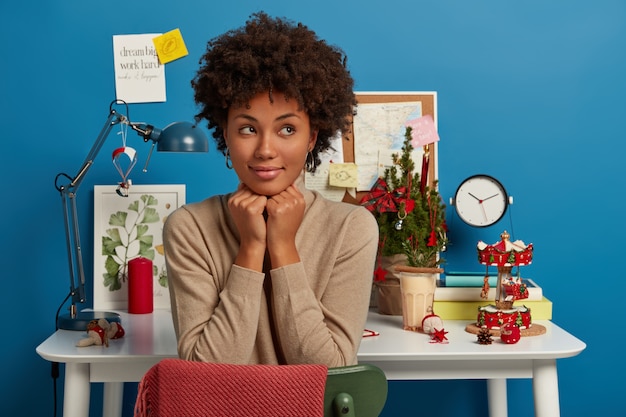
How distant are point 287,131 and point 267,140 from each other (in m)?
0.05

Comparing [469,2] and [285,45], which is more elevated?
[469,2]

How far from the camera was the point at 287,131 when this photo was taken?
4.54ft

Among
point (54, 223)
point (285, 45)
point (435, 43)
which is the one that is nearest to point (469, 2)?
point (435, 43)

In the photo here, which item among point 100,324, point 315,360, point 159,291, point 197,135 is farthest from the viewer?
point 159,291

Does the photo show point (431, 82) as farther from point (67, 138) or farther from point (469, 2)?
point (67, 138)

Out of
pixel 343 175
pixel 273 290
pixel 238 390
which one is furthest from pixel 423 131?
pixel 238 390

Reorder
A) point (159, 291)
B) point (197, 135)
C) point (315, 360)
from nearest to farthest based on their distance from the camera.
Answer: point (315, 360), point (197, 135), point (159, 291)

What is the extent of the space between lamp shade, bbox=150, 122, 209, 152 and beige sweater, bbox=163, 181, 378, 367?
48 centimetres

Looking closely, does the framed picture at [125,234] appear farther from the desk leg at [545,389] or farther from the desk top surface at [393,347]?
the desk leg at [545,389]

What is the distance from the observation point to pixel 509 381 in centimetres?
229

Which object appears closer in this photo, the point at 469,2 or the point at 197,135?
the point at 197,135

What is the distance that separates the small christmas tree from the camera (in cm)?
200

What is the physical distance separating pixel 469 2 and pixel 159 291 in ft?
3.64

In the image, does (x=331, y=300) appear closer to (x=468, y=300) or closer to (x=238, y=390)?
(x=238, y=390)
